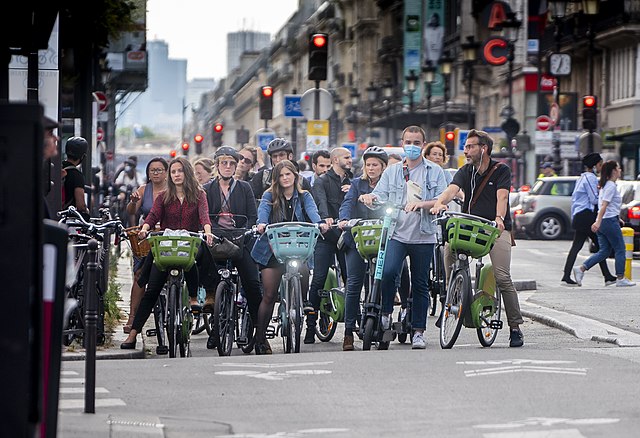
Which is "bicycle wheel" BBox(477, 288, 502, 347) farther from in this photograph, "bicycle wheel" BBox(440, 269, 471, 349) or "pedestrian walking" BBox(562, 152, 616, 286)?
"pedestrian walking" BBox(562, 152, 616, 286)

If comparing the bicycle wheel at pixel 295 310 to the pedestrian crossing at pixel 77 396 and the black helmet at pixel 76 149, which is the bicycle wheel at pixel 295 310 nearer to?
the pedestrian crossing at pixel 77 396

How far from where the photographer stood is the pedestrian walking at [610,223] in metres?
21.2

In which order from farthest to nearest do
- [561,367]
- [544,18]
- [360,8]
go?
[360,8] < [544,18] < [561,367]

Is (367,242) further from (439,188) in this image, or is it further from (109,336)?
(109,336)

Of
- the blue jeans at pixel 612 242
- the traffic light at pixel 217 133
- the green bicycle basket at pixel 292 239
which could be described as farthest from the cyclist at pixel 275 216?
the traffic light at pixel 217 133

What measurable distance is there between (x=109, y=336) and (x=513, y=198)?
2834 centimetres

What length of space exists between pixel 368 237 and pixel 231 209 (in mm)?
1389

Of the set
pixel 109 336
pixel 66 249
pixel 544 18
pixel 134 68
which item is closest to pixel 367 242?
pixel 109 336

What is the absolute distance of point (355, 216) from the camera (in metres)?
14.2

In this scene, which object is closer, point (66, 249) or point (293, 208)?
point (66, 249)

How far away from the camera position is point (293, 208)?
531 inches

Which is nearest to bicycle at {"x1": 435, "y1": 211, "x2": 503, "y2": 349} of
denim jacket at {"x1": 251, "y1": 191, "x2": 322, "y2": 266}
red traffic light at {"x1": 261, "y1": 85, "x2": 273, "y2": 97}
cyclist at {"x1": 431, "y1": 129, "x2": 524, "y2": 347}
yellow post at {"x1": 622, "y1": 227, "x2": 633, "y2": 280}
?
cyclist at {"x1": 431, "y1": 129, "x2": 524, "y2": 347}

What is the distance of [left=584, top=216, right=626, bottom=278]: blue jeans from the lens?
21.2m

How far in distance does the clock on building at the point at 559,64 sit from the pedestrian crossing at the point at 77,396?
3899cm
